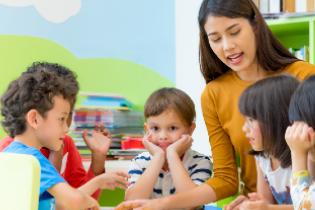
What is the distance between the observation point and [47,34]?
2.99 m

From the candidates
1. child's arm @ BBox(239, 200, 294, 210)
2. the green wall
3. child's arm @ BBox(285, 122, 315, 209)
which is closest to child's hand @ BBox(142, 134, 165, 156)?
child's arm @ BBox(239, 200, 294, 210)

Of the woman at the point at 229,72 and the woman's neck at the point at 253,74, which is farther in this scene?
the woman's neck at the point at 253,74

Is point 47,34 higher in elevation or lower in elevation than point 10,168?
higher

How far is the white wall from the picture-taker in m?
3.04

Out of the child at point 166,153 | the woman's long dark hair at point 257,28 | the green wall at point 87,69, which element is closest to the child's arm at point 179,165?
the child at point 166,153

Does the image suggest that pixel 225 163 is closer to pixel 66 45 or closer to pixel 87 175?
pixel 87 175

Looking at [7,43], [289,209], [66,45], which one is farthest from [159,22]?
[289,209]

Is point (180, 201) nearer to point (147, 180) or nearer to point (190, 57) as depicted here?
point (147, 180)

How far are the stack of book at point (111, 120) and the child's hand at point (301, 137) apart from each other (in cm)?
161

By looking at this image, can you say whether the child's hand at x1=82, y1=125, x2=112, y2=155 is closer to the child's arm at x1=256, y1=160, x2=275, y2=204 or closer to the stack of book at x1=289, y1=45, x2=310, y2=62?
the child's arm at x1=256, y1=160, x2=275, y2=204

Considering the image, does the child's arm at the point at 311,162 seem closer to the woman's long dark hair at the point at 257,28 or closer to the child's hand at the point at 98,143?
the woman's long dark hair at the point at 257,28

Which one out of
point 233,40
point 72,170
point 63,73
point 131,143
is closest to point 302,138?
point 233,40

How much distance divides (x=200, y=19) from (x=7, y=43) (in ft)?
5.10

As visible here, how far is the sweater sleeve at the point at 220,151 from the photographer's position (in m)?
1.84
